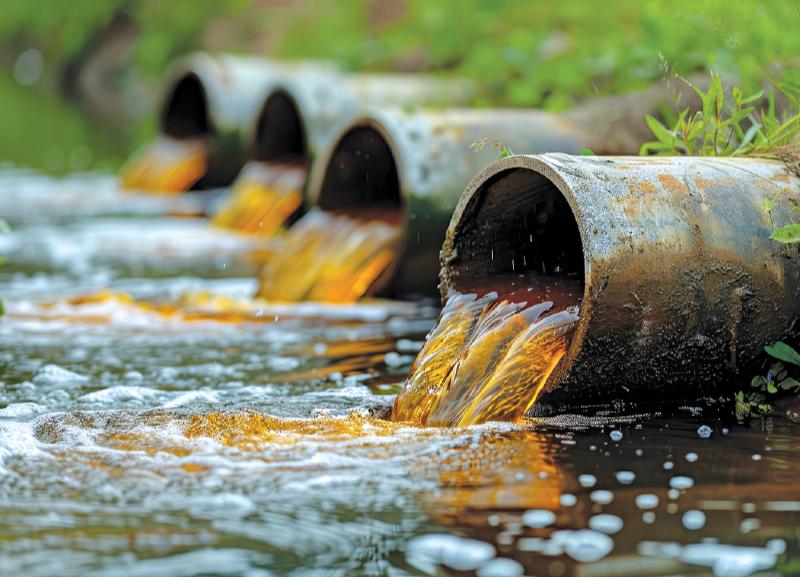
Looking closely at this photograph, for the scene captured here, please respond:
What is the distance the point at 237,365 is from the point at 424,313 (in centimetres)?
161

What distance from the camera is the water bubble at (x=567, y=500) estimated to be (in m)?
2.49

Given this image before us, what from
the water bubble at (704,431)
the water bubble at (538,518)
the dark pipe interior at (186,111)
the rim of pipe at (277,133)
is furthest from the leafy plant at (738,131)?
the dark pipe interior at (186,111)

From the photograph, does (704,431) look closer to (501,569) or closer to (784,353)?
(784,353)

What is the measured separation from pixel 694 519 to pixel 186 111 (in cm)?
1208

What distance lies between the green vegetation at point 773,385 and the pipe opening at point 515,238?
0.70 m

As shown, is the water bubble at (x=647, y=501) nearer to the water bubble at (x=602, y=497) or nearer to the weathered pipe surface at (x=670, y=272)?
the water bubble at (x=602, y=497)

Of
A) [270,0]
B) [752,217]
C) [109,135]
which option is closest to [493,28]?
[752,217]

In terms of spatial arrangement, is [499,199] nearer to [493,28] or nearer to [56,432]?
[56,432]

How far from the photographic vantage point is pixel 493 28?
11.0 metres

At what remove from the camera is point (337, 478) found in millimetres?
2686

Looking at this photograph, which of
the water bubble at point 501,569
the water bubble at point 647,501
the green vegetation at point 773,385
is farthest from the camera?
the green vegetation at point 773,385

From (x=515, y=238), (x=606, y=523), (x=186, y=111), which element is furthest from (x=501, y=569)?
(x=186, y=111)

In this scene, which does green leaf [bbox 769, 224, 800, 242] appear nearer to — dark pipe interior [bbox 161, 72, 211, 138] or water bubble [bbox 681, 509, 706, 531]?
water bubble [bbox 681, 509, 706, 531]

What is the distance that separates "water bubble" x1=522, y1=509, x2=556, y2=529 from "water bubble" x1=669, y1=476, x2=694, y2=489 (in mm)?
405
